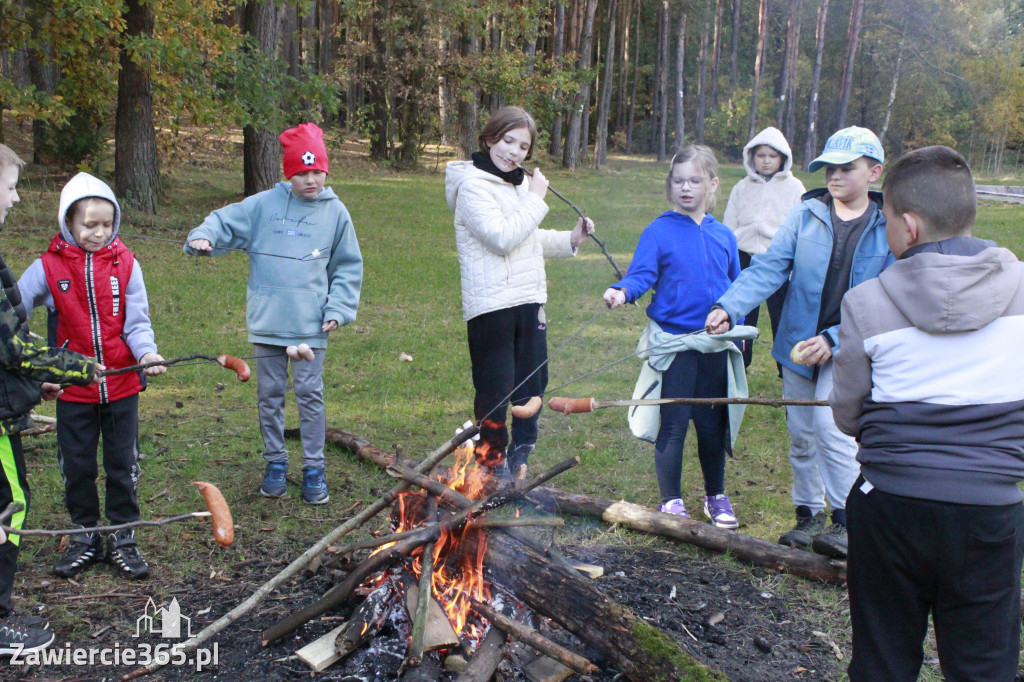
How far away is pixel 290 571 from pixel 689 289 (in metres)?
2.41

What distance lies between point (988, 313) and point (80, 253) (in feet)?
11.6

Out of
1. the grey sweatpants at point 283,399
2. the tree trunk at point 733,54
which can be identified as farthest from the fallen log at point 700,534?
the tree trunk at point 733,54

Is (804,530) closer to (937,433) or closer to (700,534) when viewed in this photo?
(700,534)

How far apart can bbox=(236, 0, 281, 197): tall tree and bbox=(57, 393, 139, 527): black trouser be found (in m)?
11.3

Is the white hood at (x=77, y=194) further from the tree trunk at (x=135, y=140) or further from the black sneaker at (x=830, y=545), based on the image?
the tree trunk at (x=135, y=140)

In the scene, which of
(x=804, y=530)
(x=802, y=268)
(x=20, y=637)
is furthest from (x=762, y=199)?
(x=20, y=637)

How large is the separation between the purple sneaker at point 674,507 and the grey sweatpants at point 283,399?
1947 millimetres

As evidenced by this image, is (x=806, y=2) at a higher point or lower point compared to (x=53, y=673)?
higher

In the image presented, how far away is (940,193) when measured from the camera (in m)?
2.38

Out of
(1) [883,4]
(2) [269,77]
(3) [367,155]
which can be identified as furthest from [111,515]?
(3) [367,155]

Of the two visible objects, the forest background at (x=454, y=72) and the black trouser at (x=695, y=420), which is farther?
the forest background at (x=454, y=72)

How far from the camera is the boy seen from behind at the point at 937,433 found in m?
2.25

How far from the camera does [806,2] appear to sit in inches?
963

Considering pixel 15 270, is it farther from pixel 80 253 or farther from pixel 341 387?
pixel 80 253
